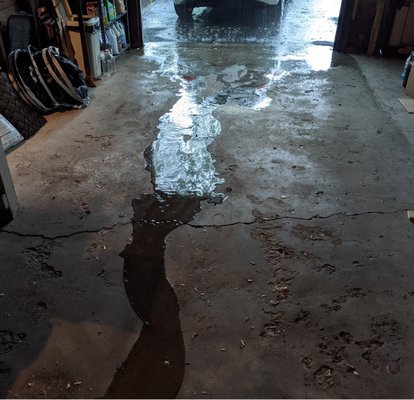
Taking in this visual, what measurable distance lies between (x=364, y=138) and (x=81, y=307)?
2.68 meters

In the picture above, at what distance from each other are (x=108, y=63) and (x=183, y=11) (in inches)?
146

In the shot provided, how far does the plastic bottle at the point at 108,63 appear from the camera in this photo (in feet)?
15.6

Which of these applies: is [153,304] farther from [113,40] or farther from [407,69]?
[113,40]

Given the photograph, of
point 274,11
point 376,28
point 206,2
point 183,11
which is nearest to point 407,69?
point 376,28

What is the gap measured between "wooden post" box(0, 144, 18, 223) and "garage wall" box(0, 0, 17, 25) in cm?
211

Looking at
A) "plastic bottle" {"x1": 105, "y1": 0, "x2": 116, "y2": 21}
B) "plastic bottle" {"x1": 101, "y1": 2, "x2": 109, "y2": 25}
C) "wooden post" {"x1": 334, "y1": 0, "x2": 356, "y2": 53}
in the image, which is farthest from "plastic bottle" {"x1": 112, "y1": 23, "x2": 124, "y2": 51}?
"wooden post" {"x1": 334, "y1": 0, "x2": 356, "y2": 53}

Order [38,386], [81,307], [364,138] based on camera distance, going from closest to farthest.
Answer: [38,386] → [81,307] → [364,138]

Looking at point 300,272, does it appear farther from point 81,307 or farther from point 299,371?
point 81,307

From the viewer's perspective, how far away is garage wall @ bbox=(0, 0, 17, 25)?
12.1 ft

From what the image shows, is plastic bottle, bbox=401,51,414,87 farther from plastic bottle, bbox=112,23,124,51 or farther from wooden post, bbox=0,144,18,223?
wooden post, bbox=0,144,18,223

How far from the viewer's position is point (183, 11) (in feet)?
25.8

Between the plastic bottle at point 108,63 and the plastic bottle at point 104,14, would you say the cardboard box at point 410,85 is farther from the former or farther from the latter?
the plastic bottle at point 104,14

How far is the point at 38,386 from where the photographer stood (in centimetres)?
158

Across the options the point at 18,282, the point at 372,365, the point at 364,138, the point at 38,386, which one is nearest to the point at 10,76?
the point at 18,282
